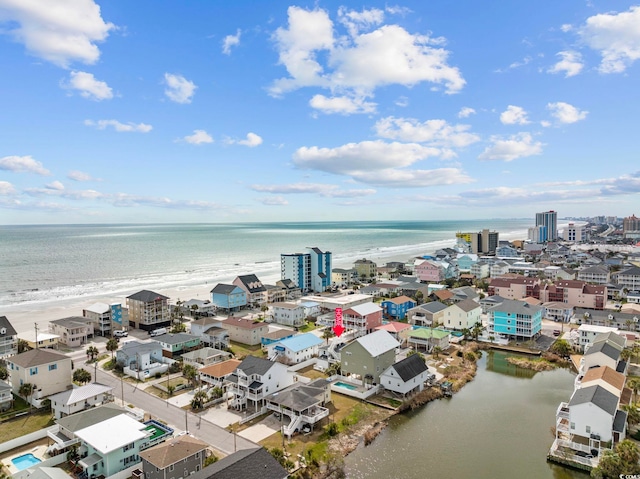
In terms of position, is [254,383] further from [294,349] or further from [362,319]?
[362,319]

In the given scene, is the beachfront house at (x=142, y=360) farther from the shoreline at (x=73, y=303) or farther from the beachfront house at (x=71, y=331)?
the shoreline at (x=73, y=303)

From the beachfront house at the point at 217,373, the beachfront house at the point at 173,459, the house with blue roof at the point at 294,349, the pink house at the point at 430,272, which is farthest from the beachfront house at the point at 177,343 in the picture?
the pink house at the point at 430,272

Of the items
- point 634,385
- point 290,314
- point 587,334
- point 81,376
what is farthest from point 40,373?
point 587,334

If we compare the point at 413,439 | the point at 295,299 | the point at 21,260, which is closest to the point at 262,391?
the point at 413,439

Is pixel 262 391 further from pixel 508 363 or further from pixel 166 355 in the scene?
pixel 508 363

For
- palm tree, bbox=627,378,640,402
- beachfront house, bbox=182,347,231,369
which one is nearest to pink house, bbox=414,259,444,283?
palm tree, bbox=627,378,640,402
